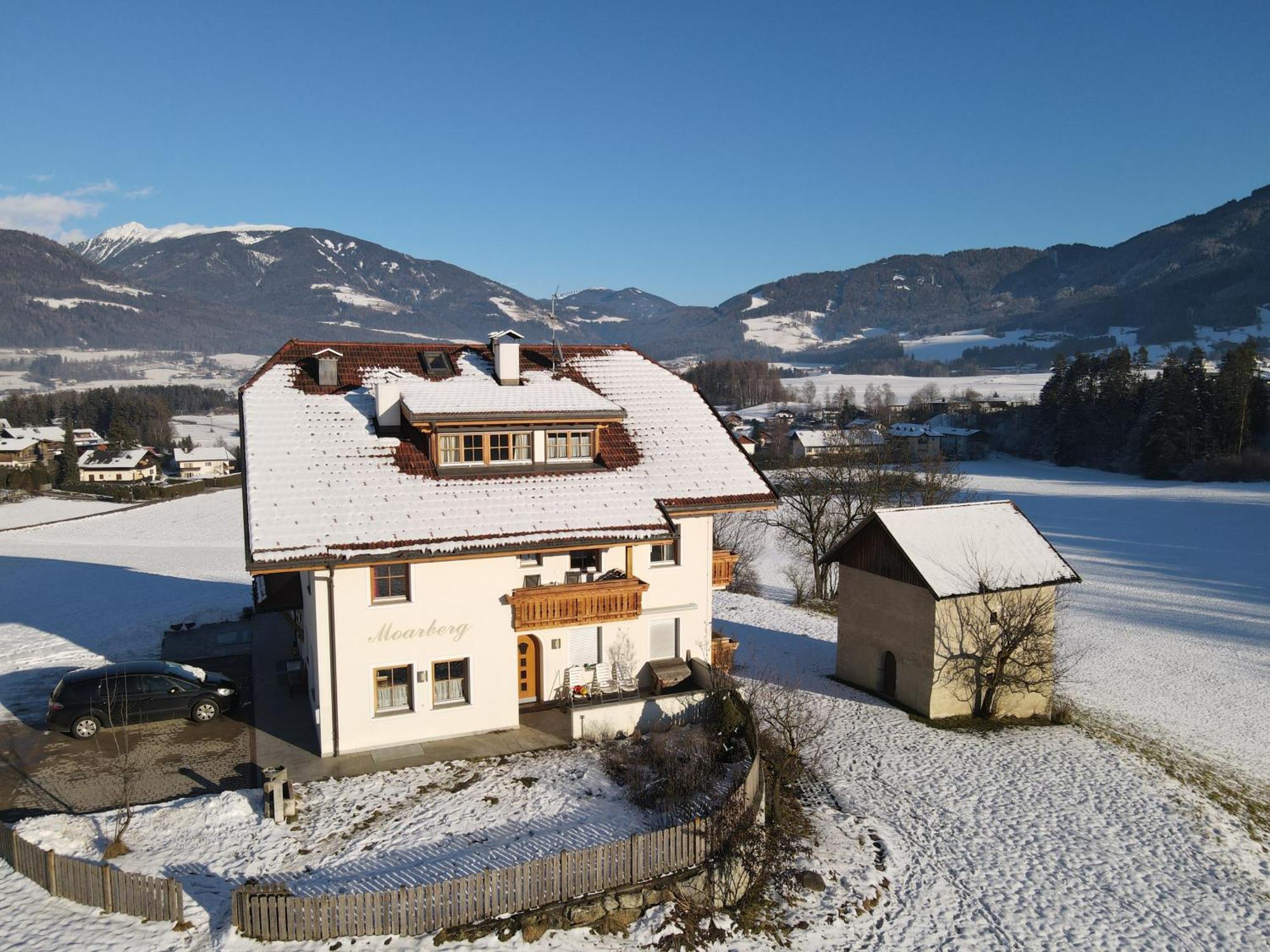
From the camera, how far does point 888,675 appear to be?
87.2 feet

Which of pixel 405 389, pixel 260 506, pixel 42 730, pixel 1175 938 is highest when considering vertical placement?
pixel 405 389

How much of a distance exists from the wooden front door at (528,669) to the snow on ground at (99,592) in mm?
13707

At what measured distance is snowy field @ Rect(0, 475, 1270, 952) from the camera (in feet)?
47.9

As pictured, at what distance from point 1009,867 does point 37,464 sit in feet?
418

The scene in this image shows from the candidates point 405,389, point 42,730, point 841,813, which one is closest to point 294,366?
point 405,389

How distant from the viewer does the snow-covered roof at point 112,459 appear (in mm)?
117500

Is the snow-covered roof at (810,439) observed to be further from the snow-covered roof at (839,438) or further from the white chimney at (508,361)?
the white chimney at (508,361)

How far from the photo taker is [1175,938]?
15312mm

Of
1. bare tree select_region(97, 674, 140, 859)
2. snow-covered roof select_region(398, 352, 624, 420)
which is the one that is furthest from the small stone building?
bare tree select_region(97, 674, 140, 859)

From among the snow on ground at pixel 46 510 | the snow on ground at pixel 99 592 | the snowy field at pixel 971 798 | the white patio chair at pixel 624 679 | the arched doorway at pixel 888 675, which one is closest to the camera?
the snowy field at pixel 971 798

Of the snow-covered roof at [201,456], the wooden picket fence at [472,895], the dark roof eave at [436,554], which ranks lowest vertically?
the wooden picket fence at [472,895]

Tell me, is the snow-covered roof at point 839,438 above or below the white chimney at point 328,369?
below

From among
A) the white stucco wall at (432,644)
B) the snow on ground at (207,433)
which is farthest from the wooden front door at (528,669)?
the snow on ground at (207,433)

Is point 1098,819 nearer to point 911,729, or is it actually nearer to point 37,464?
point 911,729
